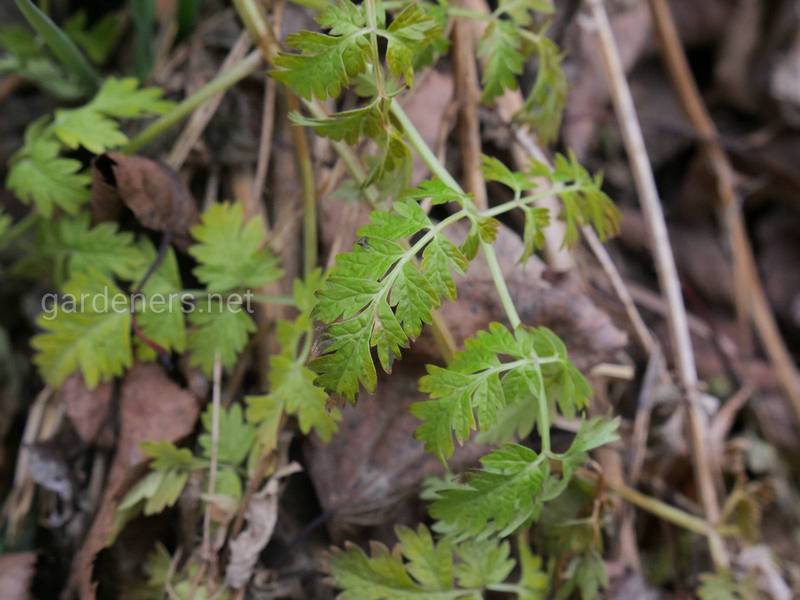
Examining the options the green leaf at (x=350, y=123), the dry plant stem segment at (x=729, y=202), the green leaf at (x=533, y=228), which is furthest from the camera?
the dry plant stem segment at (x=729, y=202)

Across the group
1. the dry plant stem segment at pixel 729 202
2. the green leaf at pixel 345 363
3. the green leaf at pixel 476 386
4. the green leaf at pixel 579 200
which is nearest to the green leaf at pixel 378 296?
the green leaf at pixel 345 363

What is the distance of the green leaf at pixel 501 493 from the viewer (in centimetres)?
110

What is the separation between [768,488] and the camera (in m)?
1.71

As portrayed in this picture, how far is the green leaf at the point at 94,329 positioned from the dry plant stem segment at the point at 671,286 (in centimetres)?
129

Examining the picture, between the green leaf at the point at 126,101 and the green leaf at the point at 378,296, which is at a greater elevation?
the green leaf at the point at 126,101

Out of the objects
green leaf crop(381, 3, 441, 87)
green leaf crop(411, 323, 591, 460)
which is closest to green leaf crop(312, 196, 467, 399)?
green leaf crop(411, 323, 591, 460)

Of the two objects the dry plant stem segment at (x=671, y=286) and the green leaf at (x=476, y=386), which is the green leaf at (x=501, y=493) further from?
the dry plant stem segment at (x=671, y=286)

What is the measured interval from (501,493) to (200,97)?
39.4 inches

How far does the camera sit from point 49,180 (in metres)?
1.48

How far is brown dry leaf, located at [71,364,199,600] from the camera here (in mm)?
1423

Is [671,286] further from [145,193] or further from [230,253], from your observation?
[145,193]

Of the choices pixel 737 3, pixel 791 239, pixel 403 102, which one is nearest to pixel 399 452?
pixel 403 102

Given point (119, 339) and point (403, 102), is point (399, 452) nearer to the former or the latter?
point (119, 339)

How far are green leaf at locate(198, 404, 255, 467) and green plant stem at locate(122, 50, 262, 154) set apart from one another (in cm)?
61
